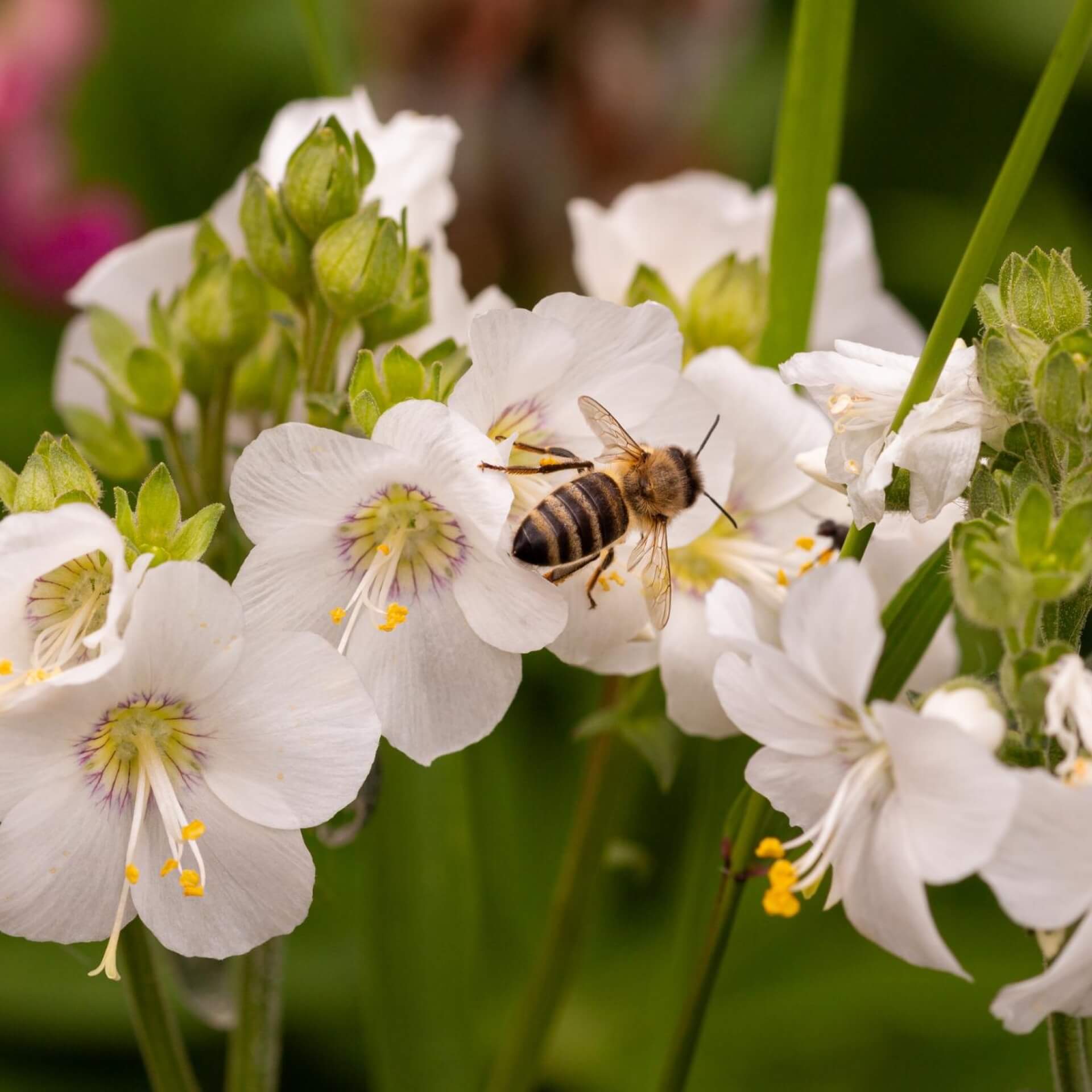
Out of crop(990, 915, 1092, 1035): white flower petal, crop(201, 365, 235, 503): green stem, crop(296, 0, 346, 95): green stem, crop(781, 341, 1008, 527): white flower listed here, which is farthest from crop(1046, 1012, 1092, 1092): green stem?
crop(296, 0, 346, 95): green stem

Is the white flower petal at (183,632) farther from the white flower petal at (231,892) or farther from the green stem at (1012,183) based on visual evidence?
the green stem at (1012,183)

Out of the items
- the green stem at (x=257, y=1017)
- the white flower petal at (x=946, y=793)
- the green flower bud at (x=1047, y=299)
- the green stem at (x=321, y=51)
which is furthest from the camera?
the green stem at (x=321, y=51)

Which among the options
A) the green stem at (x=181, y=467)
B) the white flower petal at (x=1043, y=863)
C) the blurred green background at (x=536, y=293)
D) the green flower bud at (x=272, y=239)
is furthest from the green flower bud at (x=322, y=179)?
the white flower petal at (x=1043, y=863)

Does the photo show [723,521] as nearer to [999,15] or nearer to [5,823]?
[5,823]

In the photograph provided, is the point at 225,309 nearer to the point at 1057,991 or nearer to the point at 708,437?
the point at 708,437

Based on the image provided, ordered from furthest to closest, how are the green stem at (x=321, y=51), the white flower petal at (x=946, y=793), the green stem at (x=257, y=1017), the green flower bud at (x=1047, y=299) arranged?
1. the green stem at (x=321, y=51)
2. the green stem at (x=257, y=1017)
3. the green flower bud at (x=1047, y=299)
4. the white flower petal at (x=946, y=793)

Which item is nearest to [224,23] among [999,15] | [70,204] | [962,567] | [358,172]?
[70,204]
